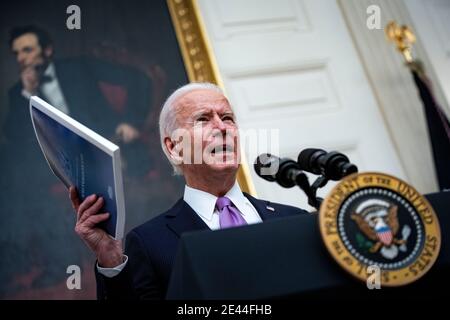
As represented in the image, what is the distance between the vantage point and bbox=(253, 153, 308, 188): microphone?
1212mm


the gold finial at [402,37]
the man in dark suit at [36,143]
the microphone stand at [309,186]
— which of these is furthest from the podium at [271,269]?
the gold finial at [402,37]

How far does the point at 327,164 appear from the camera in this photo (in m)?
1.23

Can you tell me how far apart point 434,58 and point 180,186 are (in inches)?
70.1

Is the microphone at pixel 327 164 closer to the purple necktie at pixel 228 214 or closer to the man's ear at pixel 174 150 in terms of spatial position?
the purple necktie at pixel 228 214

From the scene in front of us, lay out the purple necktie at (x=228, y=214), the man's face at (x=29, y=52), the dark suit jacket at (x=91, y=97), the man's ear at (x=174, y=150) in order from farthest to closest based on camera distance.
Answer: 1. the man's face at (x=29, y=52)
2. the dark suit jacket at (x=91, y=97)
3. the man's ear at (x=174, y=150)
4. the purple necktie at (x=228, y=214)

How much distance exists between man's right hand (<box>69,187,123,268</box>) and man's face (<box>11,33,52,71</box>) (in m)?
1.85

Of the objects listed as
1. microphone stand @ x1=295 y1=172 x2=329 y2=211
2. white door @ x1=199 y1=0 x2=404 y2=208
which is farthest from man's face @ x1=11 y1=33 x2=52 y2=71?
microphone stand @ x1=295 y1=172 x2=329 y2=211

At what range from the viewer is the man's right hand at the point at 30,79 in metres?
2.97

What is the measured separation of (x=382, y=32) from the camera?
3.50 meters

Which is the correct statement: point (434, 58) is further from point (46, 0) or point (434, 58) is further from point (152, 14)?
point (46, 0)

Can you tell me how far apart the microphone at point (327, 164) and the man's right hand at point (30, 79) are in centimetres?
207

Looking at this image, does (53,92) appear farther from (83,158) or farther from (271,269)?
(271,269)
